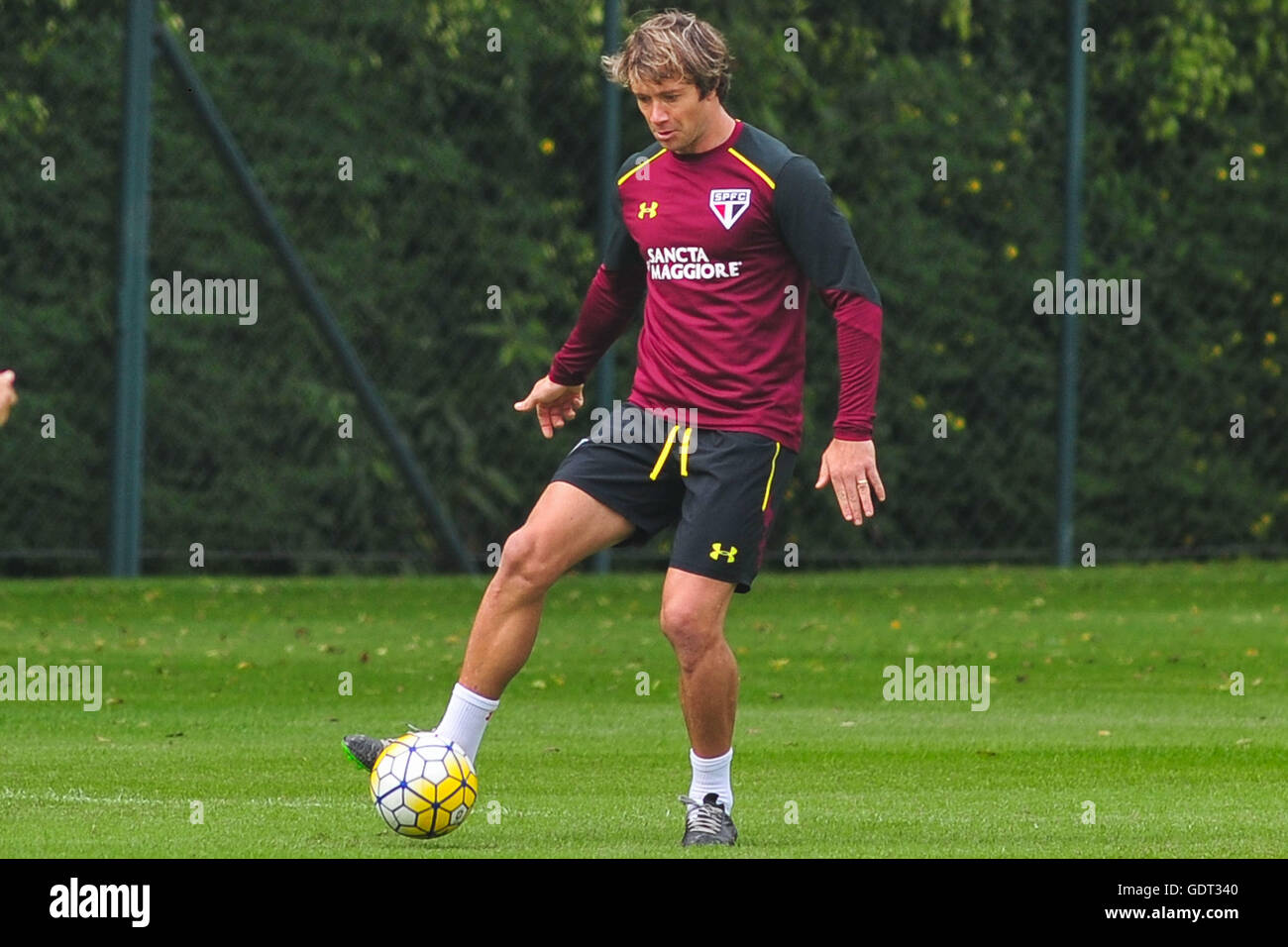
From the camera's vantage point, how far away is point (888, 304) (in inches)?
665

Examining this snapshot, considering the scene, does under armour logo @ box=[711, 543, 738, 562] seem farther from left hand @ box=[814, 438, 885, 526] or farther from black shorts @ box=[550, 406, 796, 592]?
left hand @ box=[814, 438, 885, 526]

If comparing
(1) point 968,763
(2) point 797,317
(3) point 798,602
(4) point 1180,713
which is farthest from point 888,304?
(2) point 797,317

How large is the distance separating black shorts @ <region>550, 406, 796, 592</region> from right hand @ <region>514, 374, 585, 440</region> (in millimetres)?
599

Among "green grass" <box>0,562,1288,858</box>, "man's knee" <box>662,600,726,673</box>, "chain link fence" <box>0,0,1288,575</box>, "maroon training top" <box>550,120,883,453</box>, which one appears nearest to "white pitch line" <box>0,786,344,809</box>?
"green grass" <box>0,562,1288,858</box>

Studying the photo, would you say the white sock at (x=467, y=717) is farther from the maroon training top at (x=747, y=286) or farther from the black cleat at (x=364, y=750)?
the maroon training top at (x=747, y=286)

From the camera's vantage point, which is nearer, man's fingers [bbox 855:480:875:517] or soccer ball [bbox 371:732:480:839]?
soccer ball [bbox 371:732:480:839]

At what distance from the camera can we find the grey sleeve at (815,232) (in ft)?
22.1

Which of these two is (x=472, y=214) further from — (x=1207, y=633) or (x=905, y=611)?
(x=1207, y=633)

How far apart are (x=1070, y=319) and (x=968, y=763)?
9246 mm

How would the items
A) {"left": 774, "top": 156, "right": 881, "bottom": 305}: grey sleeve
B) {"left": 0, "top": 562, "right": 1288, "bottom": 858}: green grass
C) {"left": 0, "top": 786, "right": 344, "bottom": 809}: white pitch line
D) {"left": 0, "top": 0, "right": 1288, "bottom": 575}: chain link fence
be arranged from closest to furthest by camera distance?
{"left": 774, "top": 156, "right": 881, "bottom": 305}: grey sleeve, {"left": 0, "top": 562, "right": 1288, "bottom": 858}: green grass, {"left": 0, "top": 786, "right": 344, "bottom": 809}: white pitch line, {"left": 0, "top": 0, "right": 1288, "bottom": 575}: chain link fence

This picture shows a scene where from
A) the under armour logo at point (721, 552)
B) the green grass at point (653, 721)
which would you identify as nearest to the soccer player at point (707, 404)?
the under armour logo at point (721, 552)

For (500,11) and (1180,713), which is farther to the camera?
(500,11)

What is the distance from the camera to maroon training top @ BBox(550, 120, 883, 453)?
677 cm

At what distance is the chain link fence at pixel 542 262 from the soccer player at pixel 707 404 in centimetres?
834
